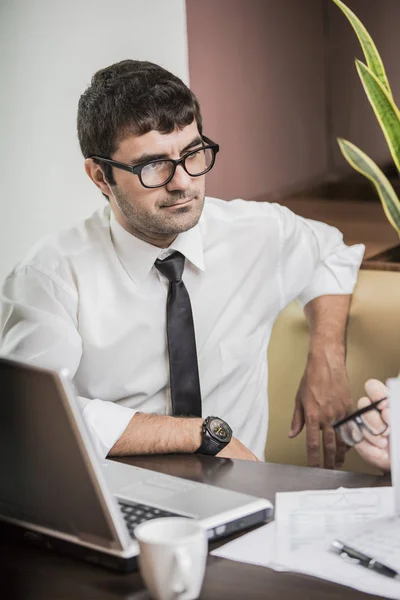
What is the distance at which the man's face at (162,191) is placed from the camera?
6.49ft

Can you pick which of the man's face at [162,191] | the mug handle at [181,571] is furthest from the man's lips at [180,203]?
the mug handle at [181,571]

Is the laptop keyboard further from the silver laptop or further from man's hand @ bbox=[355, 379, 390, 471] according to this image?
man's hand @ bbox=[355, 379, 390, 471]

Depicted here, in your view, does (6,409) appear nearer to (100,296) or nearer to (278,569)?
(278,569)

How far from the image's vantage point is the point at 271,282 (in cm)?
229

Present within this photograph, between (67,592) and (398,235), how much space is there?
1.51 m

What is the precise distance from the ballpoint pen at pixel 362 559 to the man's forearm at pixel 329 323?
1.03 metres

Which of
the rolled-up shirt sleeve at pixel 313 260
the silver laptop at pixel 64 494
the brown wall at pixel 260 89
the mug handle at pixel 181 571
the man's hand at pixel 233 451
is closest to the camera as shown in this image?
the mug handle at pixel 181 571

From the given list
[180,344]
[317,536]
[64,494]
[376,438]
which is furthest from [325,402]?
[64,494]

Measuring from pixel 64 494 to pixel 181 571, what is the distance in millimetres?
224

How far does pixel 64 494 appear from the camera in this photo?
43.8 inches

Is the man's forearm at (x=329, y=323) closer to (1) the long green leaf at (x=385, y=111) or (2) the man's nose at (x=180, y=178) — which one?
(1) the long green leaf at (x=385, y=111)

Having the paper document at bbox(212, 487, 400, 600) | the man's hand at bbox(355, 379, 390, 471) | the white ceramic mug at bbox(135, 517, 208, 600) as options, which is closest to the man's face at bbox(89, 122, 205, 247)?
the man's hand at bbox(355, 379, 390, 471)

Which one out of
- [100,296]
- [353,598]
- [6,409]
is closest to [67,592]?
[6,409]

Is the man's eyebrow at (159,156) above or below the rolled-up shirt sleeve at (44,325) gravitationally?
above
